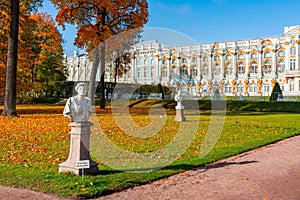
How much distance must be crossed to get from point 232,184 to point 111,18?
19.6 m

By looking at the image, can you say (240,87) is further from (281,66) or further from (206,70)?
(281,66)

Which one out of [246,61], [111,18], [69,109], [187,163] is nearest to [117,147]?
[187,163]

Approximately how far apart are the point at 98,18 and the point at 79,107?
18.0 m

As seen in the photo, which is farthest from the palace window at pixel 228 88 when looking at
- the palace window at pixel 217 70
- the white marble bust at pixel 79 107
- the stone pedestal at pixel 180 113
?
the white marble bust at pixel 79 107

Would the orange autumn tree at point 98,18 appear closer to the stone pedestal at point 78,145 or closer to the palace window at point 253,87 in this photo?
the stone pedestal at point 78,145

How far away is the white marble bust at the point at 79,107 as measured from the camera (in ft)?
17.5

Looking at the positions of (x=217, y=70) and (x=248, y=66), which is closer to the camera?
(x=248, y=66)

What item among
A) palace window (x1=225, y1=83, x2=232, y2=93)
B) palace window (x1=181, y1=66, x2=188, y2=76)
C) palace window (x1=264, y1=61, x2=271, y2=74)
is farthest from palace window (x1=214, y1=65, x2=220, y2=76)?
palace window (x1=181, y1=66, x2=188, y2=76)

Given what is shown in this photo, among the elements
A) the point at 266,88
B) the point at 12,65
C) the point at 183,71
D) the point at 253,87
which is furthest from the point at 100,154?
the point at 253,87

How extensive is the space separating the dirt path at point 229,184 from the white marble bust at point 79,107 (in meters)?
1.34

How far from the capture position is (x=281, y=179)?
18.5 ft

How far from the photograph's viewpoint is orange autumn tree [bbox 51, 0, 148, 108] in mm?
20859

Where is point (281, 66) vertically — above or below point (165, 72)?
above

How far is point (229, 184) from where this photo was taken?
207 inches
